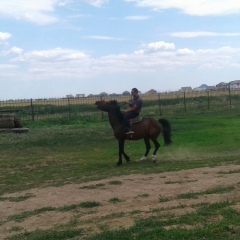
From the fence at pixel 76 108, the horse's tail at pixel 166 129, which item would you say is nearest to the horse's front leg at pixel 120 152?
the horse's tail at pixel 166 129

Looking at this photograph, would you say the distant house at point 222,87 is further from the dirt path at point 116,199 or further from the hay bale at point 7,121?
the dirt path at point 116,199

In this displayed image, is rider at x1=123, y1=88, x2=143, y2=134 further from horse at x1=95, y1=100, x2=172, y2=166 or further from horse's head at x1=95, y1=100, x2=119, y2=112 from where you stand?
horse's head at x1=95, y1=100, x2=119, y2=112

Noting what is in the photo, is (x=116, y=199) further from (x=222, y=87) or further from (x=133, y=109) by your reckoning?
(x=222, y=87)

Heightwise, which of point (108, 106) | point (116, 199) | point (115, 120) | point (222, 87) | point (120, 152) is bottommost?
point (116, 199)

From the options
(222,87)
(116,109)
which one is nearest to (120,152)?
(116,109)

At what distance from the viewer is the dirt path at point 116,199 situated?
7.44 metres

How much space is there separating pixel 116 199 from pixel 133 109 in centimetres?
630

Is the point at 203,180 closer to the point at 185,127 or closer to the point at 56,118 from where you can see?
the point at 185,127

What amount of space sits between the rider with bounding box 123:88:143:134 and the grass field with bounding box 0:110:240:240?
1.25 m

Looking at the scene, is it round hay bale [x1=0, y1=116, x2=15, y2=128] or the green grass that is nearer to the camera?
the green grass

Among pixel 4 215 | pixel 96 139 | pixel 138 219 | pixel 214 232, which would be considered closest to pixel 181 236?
pixel 214 232

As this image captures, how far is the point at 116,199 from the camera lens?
895 cm

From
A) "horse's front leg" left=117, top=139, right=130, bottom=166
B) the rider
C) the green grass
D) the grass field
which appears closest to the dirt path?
the grass field

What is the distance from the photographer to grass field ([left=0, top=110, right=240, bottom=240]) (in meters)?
6.30
